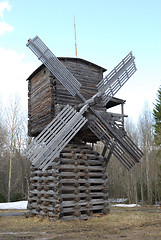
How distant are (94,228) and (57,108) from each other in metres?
5.67

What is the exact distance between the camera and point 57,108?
1241 cm

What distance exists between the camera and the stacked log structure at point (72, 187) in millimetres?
11680

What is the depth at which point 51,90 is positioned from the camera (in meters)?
12.9

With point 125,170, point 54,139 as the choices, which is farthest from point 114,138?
point 125,170

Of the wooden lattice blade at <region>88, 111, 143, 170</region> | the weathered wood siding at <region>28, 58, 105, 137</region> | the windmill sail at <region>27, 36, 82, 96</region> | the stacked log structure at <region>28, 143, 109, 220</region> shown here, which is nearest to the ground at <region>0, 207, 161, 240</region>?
the stacked log structure at <region>28, 143, 109, 220</region>

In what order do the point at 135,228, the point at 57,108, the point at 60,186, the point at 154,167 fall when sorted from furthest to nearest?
the point at 154,167 < the point at 57,108 < the point at 60,186 < the point at 135,228

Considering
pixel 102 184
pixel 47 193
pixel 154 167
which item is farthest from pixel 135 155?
pixel 154 167

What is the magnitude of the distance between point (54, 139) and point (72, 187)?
2.90 metres

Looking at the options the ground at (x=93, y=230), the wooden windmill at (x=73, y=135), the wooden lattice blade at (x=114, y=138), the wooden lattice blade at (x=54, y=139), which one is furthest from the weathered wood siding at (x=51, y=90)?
the ground at (x=93, y=230)

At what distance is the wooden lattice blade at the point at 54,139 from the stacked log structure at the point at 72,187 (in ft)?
4.02

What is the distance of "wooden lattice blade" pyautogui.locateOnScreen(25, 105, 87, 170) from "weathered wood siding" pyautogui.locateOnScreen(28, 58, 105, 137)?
1.05 meters

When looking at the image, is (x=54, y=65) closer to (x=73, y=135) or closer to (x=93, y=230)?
(x=73, y=135)

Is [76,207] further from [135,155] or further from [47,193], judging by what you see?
[135,155]

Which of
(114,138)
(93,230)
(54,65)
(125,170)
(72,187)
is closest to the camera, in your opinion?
(93,230)
